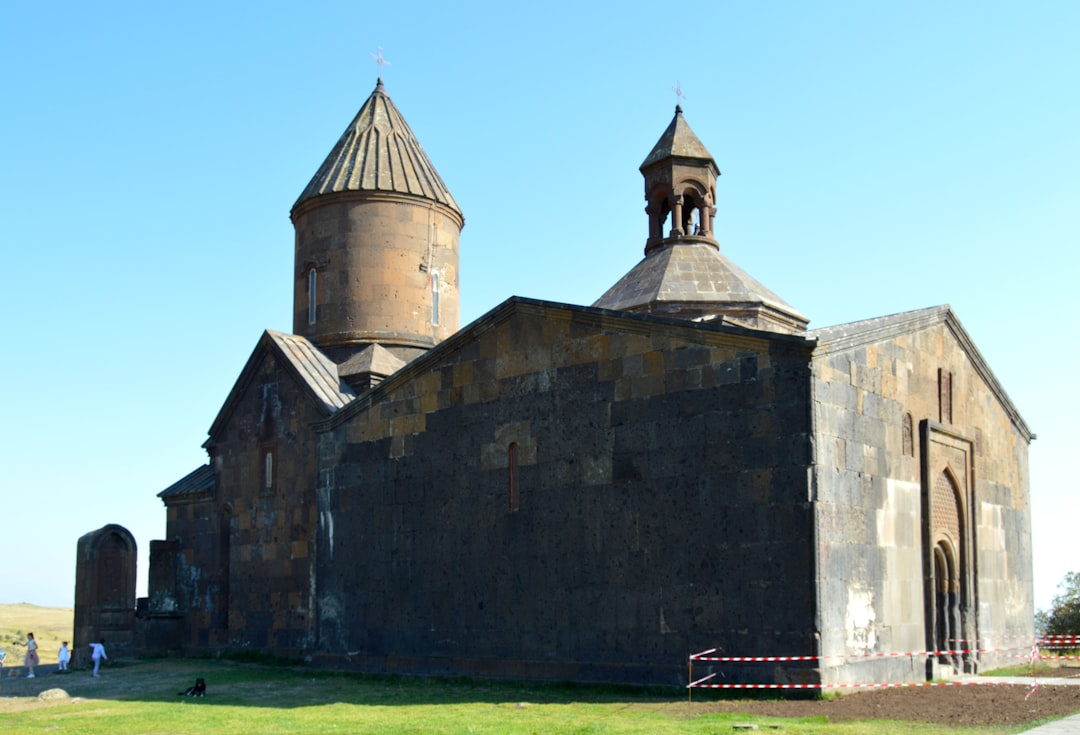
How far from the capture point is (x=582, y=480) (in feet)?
43.3

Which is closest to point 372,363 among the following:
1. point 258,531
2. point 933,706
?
point 258,531

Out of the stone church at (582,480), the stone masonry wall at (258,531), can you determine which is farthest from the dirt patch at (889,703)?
the stone masonry wall at (258,531)

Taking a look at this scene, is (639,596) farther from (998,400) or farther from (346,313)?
(346,313)

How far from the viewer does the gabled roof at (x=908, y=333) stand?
11.8 m

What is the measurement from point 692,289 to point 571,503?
6.16 metres

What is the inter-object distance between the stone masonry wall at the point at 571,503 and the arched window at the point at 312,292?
3.73 m

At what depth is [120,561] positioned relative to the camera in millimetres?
19453

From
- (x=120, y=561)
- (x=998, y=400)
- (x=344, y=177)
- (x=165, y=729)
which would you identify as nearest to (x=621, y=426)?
(x=165, y=729)

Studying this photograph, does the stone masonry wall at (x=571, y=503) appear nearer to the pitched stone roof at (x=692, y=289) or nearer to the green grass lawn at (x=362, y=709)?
the green grass lawn at (x=362, y=709)

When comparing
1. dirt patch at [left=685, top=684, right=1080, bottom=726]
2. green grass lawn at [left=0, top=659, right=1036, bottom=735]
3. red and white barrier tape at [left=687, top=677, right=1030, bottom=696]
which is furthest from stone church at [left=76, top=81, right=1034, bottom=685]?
green grass lawn at [left=0, top=659, right=1036, bottom=735]

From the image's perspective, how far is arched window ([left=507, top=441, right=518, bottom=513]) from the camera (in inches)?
549

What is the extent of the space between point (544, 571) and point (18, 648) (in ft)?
65.6

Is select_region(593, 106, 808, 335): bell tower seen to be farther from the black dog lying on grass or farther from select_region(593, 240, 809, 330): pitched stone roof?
the black dog lying on grass

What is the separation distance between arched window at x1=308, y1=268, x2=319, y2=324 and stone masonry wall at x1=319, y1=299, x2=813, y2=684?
373cm
